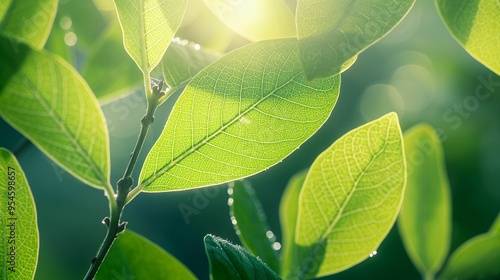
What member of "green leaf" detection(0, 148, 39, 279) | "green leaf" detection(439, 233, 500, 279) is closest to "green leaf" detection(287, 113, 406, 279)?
"green leaf" detection(439, 233, 500, 279)

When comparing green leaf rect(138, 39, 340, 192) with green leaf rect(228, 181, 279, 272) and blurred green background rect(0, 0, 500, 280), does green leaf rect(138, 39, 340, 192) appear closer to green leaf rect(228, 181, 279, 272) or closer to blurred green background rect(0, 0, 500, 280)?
green leaf rect(228, 181, 279, 272)

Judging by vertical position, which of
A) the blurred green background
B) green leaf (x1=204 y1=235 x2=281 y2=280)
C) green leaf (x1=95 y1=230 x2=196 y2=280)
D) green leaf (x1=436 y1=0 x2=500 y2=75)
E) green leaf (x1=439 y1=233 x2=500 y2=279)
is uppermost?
green leaf (x1=436 y1=0 x2=500 y2=75)

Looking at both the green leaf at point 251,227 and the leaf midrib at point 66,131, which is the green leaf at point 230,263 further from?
the green leaf at point 251,227

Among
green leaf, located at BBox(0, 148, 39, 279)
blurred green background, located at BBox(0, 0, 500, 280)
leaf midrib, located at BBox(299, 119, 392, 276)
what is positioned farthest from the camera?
blurred green background, located at BBox(0, 0, 500, 280)

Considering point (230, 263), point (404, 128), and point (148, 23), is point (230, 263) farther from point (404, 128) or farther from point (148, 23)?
point (404, 128)

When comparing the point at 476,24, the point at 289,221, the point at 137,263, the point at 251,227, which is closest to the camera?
the point at 476,24

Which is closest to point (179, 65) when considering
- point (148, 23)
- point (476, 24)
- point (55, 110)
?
point (148, 23)
